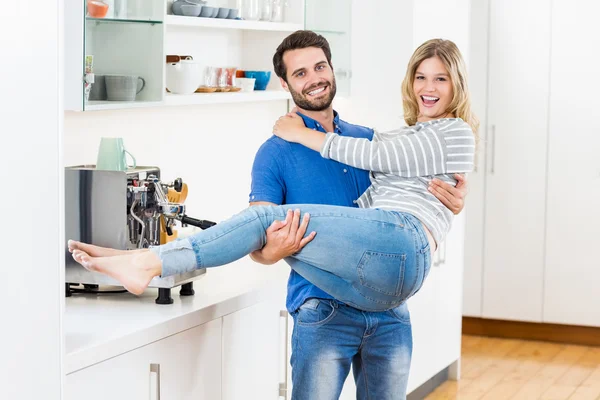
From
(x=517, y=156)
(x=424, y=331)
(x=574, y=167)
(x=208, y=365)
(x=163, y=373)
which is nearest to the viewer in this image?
(x=163, y=373)

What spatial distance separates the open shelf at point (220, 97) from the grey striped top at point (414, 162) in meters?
0.83

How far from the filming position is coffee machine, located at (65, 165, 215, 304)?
2523 millimetres

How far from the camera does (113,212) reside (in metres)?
2.53

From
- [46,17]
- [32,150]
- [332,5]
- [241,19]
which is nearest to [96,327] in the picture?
[32,150]

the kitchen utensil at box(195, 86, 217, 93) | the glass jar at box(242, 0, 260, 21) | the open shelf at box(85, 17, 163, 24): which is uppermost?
the glass jar at box(242, 0, 260, 21)

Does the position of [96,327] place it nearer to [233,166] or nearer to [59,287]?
[59,287]

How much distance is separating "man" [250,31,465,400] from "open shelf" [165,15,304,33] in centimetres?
61

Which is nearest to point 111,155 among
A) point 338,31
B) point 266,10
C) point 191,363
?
point 191,363

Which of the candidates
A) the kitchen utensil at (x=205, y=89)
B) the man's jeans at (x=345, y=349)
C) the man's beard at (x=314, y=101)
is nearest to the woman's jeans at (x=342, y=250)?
the man's jeans at (x=345, y=349)

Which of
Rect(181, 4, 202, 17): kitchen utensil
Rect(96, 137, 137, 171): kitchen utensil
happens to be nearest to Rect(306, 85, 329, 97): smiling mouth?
Rect(96, 137, 137, 171): kitchen utensil

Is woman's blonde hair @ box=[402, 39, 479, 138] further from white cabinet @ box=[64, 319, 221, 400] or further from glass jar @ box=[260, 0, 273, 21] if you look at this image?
glass jar @ box=[260, 0, 273, 21]

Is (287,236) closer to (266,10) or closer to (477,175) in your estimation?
(266,10)

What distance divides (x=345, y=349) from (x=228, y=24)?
1.41 meters

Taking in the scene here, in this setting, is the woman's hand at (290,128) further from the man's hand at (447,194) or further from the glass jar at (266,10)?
the glass jar at (266,10)
